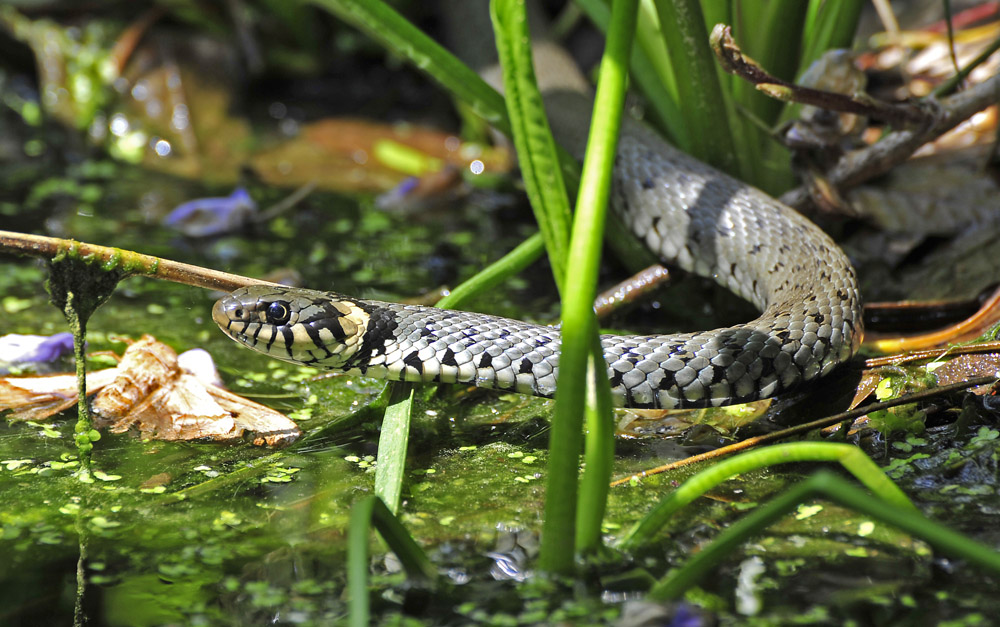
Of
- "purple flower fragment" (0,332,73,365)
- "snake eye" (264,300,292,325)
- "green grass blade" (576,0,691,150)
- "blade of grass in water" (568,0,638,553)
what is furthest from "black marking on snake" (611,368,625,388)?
"purple flower fragment" (0,332,73,365)

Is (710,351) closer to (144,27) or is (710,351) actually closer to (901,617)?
(901,617)

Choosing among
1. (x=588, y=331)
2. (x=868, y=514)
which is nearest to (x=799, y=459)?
(x=868, y=514)

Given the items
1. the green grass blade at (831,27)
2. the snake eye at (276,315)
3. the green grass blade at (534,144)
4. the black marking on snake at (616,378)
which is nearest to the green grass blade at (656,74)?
the green grass blade at (831,27)

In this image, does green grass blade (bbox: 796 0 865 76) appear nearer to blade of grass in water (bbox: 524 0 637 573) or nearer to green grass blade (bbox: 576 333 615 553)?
blade of grass in water (bbox: 524 0 637 573)

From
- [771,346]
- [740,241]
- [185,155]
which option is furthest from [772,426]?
[185,155]

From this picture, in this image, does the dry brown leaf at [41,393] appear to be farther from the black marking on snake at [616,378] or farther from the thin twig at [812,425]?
the thin twig at [812,425]

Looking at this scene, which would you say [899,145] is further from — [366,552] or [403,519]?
[366,552]
